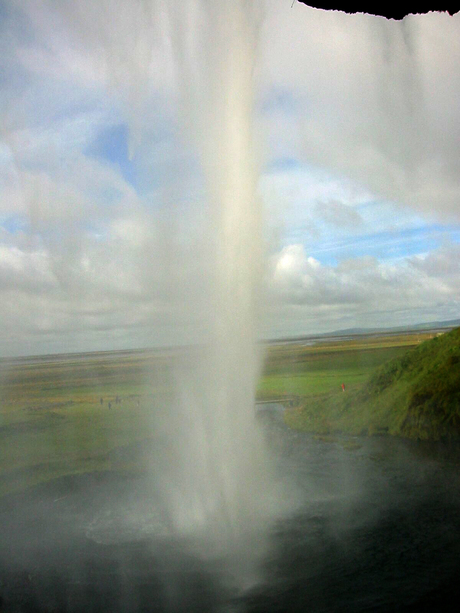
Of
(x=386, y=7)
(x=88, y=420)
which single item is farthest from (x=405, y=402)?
(x=386, y=7)

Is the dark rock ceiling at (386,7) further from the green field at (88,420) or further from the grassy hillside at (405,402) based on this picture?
the green field at (88,420)

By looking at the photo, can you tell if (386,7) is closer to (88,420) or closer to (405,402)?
(405,402)

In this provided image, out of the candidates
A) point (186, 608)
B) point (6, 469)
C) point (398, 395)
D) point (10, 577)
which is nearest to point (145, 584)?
point (186, 608)

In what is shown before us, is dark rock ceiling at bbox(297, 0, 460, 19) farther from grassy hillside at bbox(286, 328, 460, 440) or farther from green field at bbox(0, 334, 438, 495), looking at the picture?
green field at bbox(0, 334, 438, 495)

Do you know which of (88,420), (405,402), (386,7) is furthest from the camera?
(88,420)

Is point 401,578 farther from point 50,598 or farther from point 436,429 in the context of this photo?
point 436,429

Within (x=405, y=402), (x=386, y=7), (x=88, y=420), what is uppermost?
(x=386, y=7)

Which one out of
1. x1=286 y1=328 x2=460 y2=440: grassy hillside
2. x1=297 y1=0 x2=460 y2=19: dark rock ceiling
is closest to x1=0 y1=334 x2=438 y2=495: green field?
x1=286 y1=328 x2=460 y2=440: grassy hillside

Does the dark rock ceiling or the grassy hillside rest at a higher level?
the dark rock ceiling
